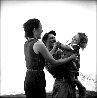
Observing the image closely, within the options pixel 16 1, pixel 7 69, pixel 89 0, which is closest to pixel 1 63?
pixel 7 69

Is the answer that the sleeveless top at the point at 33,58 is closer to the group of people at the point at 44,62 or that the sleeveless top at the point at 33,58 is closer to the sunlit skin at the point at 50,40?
the group of people at the point at 44,62

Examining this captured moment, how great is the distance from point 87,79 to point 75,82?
87.7 inches

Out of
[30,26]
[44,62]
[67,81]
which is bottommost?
[67,81]

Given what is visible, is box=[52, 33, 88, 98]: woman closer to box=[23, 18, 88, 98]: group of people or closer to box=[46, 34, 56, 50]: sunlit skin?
box=[23, 18, 88, 98]: group of people

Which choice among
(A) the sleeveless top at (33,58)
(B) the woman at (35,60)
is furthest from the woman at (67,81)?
(A) the sleeveless top at (33,58)

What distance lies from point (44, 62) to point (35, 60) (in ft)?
0.32

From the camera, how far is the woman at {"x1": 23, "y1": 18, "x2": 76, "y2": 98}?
6.72 feet

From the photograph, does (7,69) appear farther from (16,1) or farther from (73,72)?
(73,72)

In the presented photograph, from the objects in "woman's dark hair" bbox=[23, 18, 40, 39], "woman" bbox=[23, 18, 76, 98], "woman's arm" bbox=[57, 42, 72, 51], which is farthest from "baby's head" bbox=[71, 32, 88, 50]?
"woman's dark hair" bbox=[23, 18, 40, 39]

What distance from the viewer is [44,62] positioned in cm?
212

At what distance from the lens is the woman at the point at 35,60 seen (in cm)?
205

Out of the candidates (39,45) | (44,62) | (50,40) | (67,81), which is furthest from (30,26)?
(67,81)

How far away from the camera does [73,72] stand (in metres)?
2.42

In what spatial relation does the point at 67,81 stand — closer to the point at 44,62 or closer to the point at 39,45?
the point at 44,62
